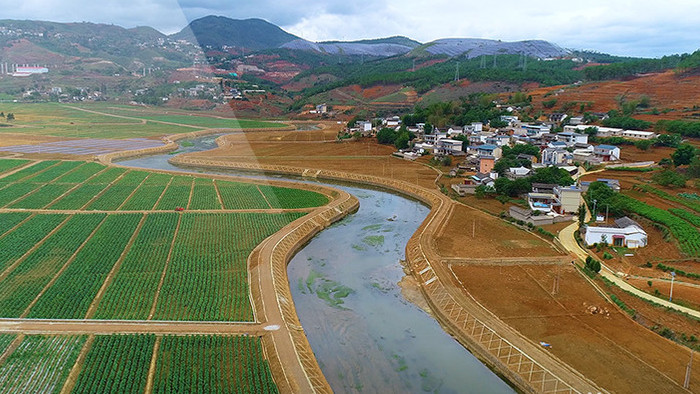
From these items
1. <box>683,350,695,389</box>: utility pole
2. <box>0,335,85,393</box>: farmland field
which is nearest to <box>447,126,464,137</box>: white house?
<box>683,350,695,389</box>: utility pole

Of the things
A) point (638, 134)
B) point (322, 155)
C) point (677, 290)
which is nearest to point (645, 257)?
point (677, 290)

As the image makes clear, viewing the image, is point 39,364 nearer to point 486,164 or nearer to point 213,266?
point 213,266

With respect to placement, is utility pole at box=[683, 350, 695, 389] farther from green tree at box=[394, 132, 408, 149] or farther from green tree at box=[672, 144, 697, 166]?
green tree at box=[394, 132, 408, 149]

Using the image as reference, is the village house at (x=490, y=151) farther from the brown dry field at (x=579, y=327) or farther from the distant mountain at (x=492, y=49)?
the distant mountain at (x=492, y=49)

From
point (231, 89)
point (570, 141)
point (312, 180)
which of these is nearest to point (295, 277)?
point (312, 180)

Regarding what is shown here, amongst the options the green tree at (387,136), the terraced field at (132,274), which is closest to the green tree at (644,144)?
the green tree at (387,136)
